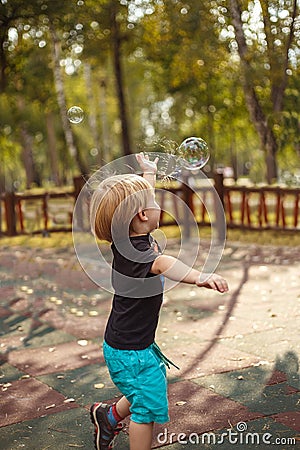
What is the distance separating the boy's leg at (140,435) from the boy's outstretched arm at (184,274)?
816 millimetres

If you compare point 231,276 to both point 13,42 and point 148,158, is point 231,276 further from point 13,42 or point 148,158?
point 13,42

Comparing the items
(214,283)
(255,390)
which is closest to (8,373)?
(255,390)

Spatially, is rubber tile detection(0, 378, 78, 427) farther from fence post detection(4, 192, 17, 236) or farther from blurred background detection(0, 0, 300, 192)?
fence post detection(4, 192, 17, 236)

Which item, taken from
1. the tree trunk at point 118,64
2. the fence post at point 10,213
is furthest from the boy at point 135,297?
the tree trunk at point 118,64

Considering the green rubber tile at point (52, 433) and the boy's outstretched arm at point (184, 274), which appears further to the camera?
the green rubber tile at point (52, 433)

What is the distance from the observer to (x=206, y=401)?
17.2 ft

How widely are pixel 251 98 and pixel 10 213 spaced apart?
254 inches

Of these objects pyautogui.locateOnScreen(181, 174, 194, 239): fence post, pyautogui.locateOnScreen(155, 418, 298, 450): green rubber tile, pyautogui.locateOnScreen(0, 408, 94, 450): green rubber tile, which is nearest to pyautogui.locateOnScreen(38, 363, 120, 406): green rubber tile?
pyautogui.locateOnScreen(0, 408, 94, 450): green rubber tile

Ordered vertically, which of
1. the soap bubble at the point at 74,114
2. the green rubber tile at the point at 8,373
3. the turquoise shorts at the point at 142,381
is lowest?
the green rubber tile at the point at 8,373

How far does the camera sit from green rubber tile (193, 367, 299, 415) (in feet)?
16.6

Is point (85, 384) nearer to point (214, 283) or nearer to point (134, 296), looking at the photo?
point (134, 296)

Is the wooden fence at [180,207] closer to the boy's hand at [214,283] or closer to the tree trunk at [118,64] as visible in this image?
the tree trunk at [118,64]

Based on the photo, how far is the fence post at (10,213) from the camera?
18.2 metres

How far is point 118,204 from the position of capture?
3.96 m
